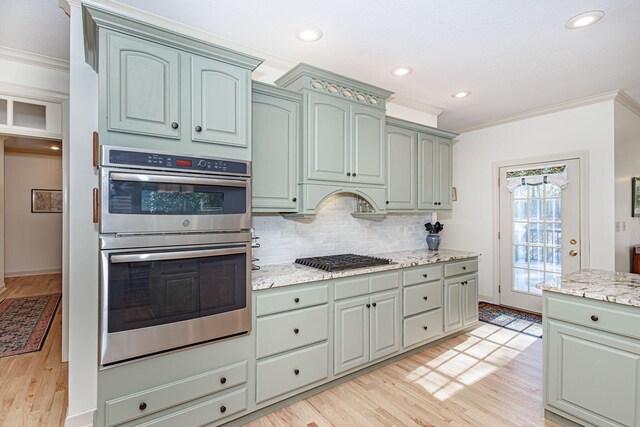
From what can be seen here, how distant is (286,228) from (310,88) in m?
1.22

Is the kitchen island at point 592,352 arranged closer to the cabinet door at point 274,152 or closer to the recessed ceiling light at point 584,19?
the recessed ceiling light at point 584,19

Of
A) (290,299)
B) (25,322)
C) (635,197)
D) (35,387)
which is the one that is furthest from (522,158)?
(25,322)

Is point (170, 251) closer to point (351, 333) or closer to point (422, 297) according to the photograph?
point (351, 333)

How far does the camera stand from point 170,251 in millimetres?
1808

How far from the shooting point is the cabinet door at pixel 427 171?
362 centimetres

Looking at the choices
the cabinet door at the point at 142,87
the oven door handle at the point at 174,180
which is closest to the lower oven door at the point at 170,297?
the oven door handle at the point at 174,180

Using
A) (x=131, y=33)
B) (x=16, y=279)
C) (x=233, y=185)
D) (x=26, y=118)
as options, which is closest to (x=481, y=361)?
(x=233, y=185)

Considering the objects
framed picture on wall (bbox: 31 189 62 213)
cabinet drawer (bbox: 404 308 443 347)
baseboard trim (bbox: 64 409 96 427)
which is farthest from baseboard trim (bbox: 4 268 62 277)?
cabinet drawer (bbox: 404 308 443 347)

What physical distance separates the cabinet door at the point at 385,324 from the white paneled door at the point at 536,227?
229cm

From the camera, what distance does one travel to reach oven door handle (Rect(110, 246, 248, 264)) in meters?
1.67

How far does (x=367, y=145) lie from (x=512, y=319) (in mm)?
3077

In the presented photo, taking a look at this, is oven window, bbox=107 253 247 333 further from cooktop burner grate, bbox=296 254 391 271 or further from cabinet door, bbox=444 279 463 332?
cabinet door, bbox=444 279 463 332

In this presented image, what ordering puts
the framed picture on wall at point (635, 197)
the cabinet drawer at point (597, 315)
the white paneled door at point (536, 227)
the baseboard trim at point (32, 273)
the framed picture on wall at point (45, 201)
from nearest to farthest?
the cabinet drawer at point (597, 315) < the white paneled door at point (536, 227) < the framed picture on wall at point (635, 197) < the baseboard trim at point (32, 273) < the framed picture on wall at point (45, 201)

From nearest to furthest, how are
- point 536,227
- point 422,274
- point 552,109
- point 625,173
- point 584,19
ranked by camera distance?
1. point 584,19
2. point 422,274
3. point 625,173
4. point 552,109
5. point 536,227
